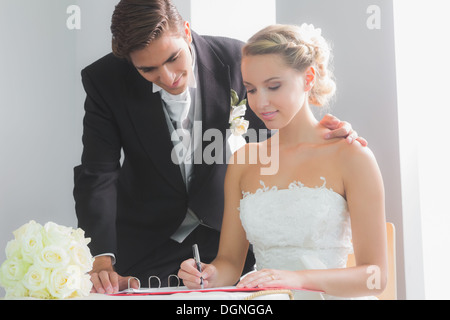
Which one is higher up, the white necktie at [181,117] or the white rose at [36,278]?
the white necktie at [181,117]

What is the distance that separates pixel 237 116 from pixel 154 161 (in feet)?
1.11

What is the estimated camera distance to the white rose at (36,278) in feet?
3.70

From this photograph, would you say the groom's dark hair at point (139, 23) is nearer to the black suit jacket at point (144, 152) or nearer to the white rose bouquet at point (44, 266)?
the black suit jacket at point (144, 152)

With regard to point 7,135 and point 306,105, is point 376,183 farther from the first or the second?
point 7,135

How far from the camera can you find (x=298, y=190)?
1695mm

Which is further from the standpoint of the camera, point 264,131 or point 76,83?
point 76,83

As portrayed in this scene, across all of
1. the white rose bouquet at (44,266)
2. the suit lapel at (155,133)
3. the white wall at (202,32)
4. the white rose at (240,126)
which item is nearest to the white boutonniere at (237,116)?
the white rose at (240,126)

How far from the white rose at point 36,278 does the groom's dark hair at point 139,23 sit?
82 cm

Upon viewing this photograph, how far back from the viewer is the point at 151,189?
2.00 meters

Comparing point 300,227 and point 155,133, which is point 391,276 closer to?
point 300,227

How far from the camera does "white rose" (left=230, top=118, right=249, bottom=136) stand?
188 centimetres

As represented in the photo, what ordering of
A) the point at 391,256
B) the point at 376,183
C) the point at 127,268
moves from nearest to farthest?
1. the point at 376,183
2. the point at 391,256
3. the point at 127,268
